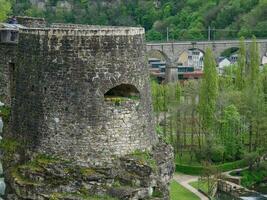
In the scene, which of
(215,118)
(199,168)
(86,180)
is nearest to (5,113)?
(86,180)

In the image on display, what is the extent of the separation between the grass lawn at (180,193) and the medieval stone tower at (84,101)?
68.2 ft

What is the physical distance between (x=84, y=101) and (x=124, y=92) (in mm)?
1227

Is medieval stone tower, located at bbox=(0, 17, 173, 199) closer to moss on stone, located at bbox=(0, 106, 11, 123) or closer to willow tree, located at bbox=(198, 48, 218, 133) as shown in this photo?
moss on stone, located at bbox=(0, 106, 11, 123)

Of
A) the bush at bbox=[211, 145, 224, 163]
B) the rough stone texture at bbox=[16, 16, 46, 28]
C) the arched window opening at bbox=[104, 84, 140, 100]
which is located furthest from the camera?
the bush at bbox=[211, 145, 224, 163]

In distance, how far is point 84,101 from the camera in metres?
15.5

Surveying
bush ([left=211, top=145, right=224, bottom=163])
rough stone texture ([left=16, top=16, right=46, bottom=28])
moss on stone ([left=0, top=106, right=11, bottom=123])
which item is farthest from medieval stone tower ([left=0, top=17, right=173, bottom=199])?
bush ([left=211, top=145, right=224, bottom=163])

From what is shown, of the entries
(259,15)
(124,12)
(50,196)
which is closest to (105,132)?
(50,196)

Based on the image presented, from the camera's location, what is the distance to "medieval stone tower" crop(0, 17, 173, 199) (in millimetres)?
15461

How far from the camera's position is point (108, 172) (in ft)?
50.7

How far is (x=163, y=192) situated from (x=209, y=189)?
2423 cm

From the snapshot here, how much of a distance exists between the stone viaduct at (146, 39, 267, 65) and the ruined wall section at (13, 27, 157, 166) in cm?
8075

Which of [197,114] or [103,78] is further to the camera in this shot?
[197,114]

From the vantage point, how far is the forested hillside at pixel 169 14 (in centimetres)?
11619

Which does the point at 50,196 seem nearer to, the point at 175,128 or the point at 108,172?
the point at 108,172
